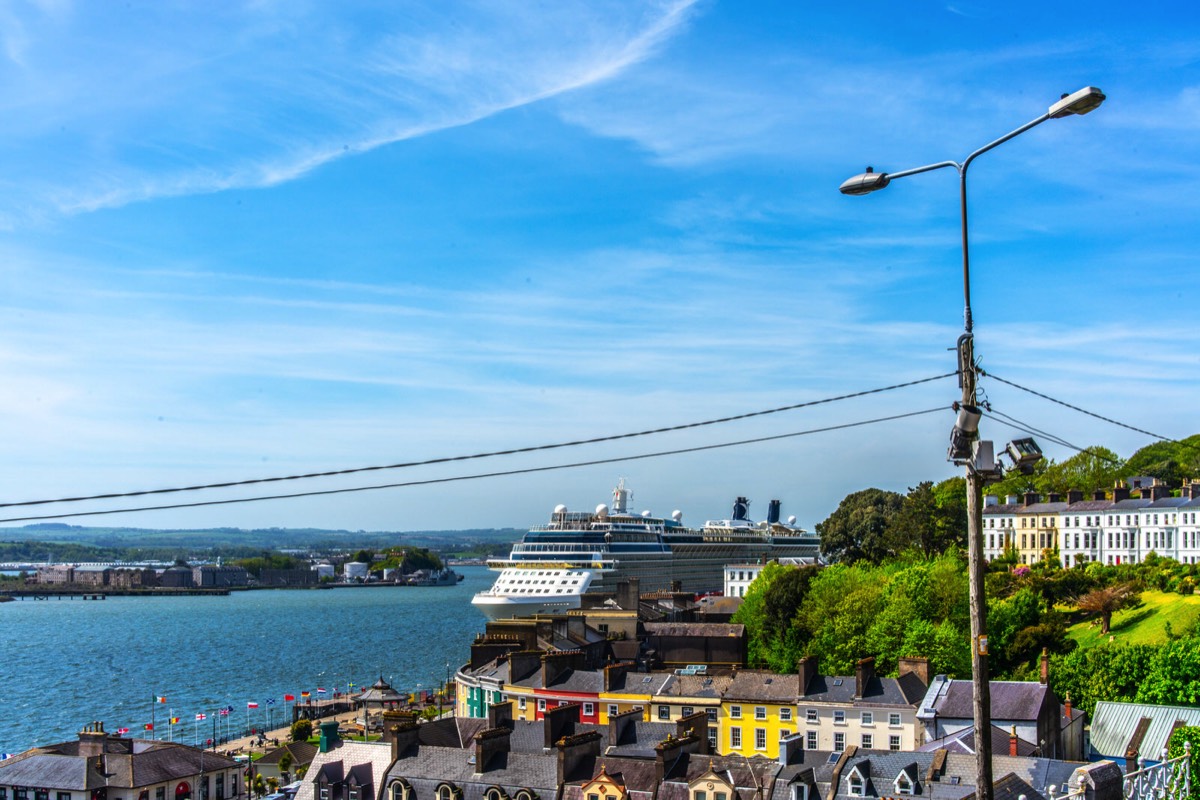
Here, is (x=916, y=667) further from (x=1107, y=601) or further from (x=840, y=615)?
(x=1107, y=601)

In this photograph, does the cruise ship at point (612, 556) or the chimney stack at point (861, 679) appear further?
the cruise ship at point (612, 556)

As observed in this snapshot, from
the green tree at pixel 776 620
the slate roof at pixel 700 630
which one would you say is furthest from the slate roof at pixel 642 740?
the green tree at pixel 776 620

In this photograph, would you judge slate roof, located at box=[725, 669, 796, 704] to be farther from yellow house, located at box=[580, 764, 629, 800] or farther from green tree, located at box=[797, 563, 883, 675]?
yellow house, located at box=[580, 764, 629, 800]

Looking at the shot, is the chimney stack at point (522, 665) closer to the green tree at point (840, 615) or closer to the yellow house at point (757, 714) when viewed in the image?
the yellow house at point (757, 714)

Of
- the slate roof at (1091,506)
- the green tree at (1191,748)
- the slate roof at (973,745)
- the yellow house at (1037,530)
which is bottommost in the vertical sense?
the slate roof at (973,745)

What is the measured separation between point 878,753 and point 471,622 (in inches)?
4963

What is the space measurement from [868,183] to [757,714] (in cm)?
3590

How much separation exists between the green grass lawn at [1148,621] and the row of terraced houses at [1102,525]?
1696 cm

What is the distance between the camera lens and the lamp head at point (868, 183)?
12.2 meters

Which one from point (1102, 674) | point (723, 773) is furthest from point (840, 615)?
point (723, 773)

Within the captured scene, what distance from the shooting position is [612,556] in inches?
4685

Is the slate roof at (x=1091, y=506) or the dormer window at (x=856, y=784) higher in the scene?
the slate roof at (x=1091, y=506)

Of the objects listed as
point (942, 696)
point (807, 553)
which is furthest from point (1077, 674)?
point (807, 553)

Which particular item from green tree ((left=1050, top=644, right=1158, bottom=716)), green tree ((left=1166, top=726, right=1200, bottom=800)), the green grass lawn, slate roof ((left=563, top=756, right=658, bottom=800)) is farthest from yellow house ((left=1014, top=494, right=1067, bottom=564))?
green tree ((left=1166, top=726, right=1200, bottom=800))
